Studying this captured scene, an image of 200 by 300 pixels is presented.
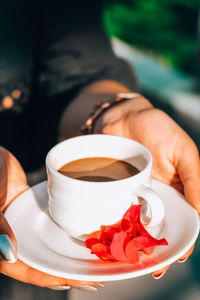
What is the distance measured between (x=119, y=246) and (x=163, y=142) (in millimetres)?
538

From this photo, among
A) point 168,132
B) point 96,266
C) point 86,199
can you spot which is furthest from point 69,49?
point 96,266

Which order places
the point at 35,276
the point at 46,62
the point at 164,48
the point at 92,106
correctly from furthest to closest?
the point at 164,48 → the point at 46,62 → the point at 92,106 → the point at 35,276

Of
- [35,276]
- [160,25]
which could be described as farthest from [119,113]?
[160,25]

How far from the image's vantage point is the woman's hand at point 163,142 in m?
1.22

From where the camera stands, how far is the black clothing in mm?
1854

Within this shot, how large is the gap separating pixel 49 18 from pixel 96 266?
148 centimetres

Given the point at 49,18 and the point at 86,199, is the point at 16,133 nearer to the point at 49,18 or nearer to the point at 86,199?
the point at 49,18

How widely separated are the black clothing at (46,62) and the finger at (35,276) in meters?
0.95

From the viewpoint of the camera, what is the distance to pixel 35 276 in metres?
0.97

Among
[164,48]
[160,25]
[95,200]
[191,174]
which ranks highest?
[95,200]

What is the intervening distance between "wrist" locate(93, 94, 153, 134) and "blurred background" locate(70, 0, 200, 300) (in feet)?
6.50

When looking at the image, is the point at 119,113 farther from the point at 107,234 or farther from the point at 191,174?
the point at 107,234

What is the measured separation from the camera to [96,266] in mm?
929

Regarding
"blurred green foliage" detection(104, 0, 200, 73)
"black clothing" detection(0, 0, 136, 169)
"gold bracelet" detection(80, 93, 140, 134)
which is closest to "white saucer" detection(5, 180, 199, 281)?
"gold bracelet" detection(80, 93, 140, 134)
